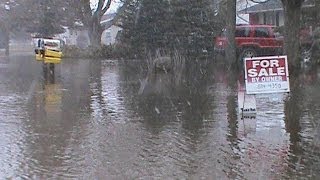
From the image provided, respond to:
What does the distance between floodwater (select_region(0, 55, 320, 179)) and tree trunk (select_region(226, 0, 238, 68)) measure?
9257 mm

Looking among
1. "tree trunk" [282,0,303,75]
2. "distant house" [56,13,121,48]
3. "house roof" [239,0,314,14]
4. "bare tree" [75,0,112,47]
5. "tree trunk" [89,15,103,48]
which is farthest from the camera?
"distant house" [56,13,121,48]

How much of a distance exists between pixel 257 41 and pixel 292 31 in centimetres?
721

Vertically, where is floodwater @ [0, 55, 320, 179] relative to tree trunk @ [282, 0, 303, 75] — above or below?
below

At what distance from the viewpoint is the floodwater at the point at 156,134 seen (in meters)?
7.88

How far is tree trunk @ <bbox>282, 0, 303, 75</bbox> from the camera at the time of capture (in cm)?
2183

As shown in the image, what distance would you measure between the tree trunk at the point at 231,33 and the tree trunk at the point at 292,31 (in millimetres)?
4774

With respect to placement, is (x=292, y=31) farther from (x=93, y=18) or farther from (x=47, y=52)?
(x=93, y=18)

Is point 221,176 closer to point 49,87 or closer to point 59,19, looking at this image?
point 49,87

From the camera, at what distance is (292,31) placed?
2202 centimetres

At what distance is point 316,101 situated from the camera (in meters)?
14.2

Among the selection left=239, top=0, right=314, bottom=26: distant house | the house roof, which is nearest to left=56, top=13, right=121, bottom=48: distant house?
left=239, top=0, right=314, bottom=26: distant house

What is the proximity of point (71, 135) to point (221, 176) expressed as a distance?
11.7 feet

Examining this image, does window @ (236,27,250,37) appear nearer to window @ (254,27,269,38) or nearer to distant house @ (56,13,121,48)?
window @ (254,27,269,38)

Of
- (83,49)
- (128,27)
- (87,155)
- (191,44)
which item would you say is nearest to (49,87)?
(87,155)
